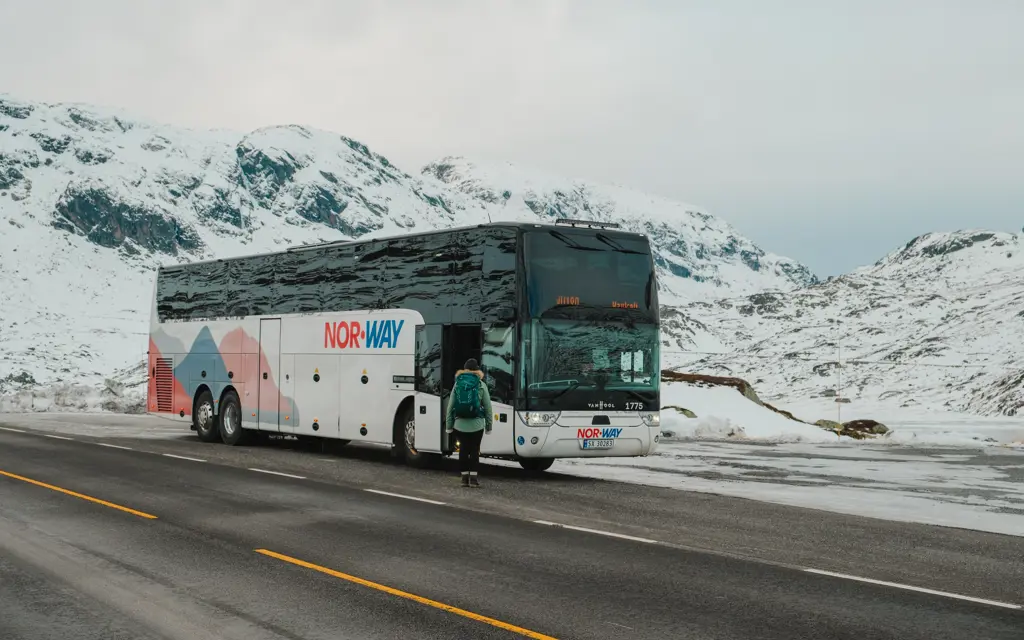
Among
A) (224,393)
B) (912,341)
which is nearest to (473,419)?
(224,393)

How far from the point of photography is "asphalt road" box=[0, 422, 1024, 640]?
7586 millimetres

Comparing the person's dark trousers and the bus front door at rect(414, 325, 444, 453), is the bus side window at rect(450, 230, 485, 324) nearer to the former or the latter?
the bus front door at rect(414, 325, 444, 453)

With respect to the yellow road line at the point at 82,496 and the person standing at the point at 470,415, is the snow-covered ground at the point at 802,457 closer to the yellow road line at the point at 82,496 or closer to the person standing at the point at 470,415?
the person standing at the point at 470,415

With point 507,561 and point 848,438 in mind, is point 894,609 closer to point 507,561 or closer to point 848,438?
point 507,561

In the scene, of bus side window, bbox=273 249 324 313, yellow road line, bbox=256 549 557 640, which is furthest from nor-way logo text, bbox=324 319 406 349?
yellow road line, bbox=256 549 557 640

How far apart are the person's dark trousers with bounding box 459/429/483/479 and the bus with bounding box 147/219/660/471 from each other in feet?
3.20

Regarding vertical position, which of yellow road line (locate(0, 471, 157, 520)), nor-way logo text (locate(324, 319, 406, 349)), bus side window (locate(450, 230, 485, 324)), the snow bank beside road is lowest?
yellow road line (locate(0, 471, 157, 520))

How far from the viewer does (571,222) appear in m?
18.3

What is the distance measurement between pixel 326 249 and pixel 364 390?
3.11m

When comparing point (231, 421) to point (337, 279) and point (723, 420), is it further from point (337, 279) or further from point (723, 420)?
point (723, 420)

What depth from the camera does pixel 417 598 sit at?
8.31 meters

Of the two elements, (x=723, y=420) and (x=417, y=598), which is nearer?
(x=417, y=598)

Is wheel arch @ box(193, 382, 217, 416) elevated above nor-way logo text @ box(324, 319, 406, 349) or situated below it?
below

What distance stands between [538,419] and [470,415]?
139cm
